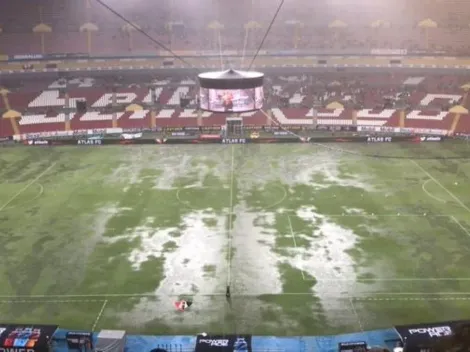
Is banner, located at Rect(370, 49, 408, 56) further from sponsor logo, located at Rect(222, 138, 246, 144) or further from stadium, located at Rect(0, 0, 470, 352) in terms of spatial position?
sponsor logo, located at Rect(222, 138, 246, 144)

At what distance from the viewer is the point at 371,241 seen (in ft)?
89.0

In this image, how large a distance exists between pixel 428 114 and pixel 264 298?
42.1 meters

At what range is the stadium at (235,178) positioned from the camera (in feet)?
67.4

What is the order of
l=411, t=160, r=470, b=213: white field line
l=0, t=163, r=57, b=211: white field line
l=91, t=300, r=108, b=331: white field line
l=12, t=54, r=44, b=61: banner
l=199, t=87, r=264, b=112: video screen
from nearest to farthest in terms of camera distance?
l=91, t=300, r=108, b=331: white field line < l=199, t=87, r=264, b=112: video screen < l=411, t=160, r=470, b=213: white field line < l=0, t=163, r=57, b=211: white field line < l=12, t=54, r=44, b=61: banner

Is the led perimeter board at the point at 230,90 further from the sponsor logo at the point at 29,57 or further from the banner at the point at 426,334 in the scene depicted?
the sponsor logo at the point at 29,57

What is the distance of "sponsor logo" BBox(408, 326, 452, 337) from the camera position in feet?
52.1

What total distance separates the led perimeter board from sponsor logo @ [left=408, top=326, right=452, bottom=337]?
1650 centimetres

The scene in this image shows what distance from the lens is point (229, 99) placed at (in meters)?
29.5

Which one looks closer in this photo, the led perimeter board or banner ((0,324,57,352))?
banner ((0,324,57,352))

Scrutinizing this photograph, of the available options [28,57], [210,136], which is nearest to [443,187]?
[210,136]

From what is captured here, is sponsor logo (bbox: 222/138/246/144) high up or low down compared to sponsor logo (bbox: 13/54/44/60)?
down

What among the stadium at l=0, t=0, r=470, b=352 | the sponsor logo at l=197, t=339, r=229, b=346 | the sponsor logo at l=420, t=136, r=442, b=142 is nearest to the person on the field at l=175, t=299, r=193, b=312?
the stadium at l=0, t=0, r=470, b=352

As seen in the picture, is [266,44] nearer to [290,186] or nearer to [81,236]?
[290,186]

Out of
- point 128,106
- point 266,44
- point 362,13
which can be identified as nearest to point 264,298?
point 128,106
